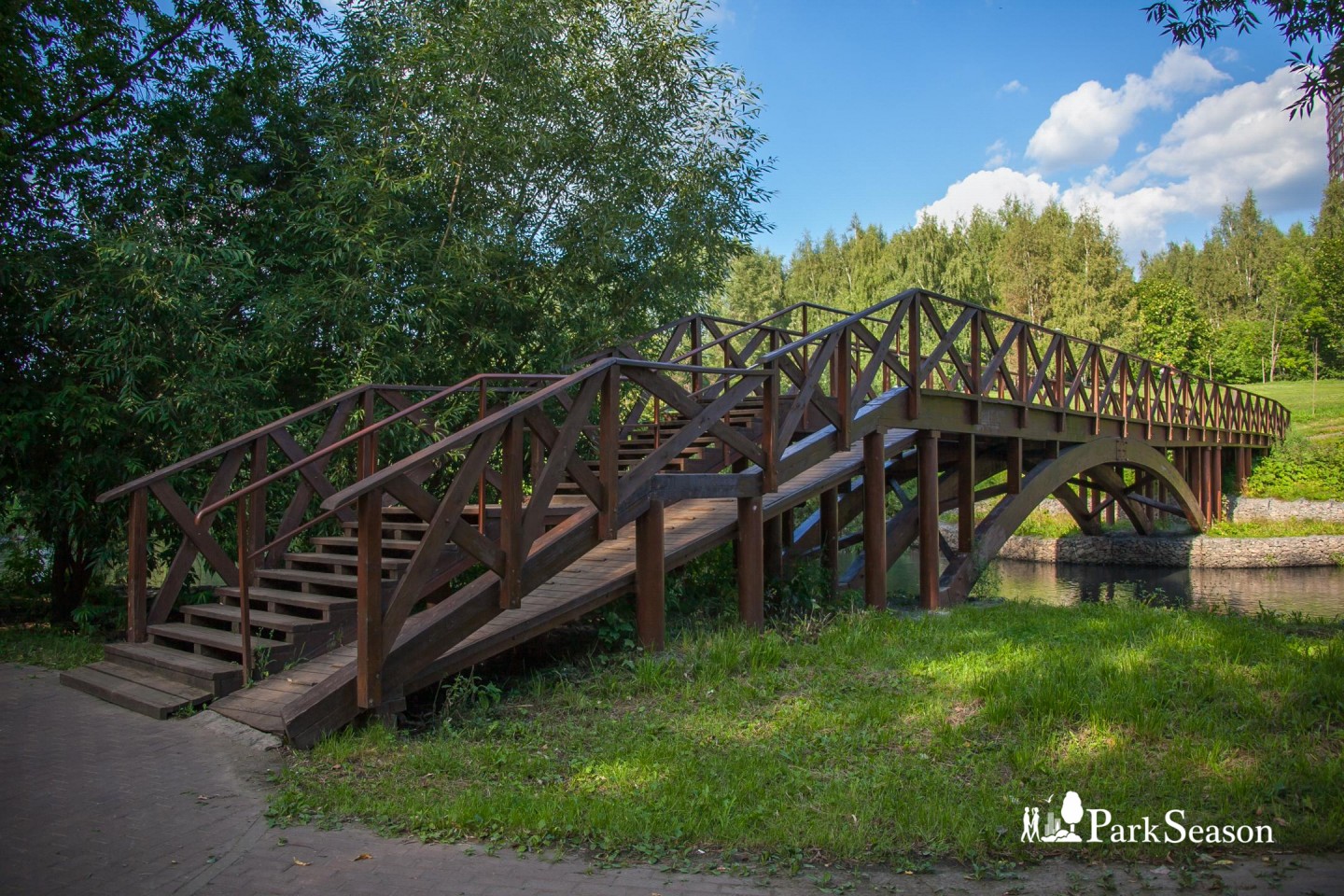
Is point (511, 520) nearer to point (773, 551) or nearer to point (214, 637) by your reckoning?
point (214, 637)

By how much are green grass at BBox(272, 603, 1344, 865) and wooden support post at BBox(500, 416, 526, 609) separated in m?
0.75

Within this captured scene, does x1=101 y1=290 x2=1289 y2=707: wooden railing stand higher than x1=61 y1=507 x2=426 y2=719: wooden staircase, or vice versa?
x1=101 y1=290 x2=1289 y2=707: wooden railing

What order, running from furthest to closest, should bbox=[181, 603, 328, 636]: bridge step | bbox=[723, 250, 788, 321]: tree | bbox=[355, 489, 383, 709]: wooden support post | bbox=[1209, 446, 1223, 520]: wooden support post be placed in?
bbox=[723, 250, 788, 321]: tree, bbox=[1209, 446, 1223, 520]: wooden support post, bbox=[181, 603, 328, 636]: bridge step, bbox=[355, 489, 383, 709]: wooden support post

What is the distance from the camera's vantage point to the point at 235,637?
20.6 feet

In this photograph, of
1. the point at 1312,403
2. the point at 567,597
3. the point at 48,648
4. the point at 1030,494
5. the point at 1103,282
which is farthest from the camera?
the point at 1312,403

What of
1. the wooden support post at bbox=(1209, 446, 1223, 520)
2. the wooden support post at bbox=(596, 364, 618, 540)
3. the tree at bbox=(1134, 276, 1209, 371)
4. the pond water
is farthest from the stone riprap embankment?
the tree at bbox=(1134, 276, 1209, 371)

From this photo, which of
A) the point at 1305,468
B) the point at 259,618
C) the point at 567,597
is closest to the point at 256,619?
the point at 259,618

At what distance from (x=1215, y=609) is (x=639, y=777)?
832 centimetres

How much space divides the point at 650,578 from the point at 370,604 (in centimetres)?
232

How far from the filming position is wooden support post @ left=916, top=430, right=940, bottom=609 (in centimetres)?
1027

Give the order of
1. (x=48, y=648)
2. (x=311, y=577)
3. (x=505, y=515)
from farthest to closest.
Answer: (x=48, y=648), (x=311, y=577), (x=505, y=515)

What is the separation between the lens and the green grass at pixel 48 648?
7.42 m

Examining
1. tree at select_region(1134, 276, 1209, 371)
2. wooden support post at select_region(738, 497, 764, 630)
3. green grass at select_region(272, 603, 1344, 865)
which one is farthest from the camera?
tree at select_region(1134, 276, 1209, 371)

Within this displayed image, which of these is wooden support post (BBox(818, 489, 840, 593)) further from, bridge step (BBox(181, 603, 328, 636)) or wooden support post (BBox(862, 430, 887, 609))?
bridge step (BBox(181, 603, 328, 636))
